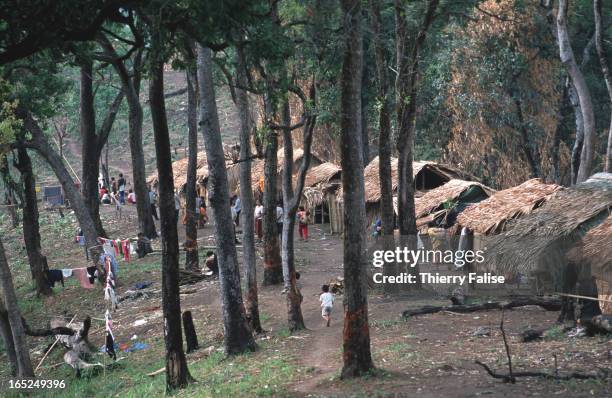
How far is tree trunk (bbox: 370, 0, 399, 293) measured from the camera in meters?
18.5

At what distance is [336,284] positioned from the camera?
20.2 metres

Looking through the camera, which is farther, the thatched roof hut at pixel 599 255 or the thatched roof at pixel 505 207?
the thatched roof at pixel 505 207

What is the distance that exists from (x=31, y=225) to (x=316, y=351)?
47.5 feet

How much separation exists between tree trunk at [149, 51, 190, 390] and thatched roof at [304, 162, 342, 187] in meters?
21.6

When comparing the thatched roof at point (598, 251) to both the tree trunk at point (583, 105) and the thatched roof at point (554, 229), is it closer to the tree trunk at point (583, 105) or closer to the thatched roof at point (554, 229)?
the thatched roof at point (554, 229)

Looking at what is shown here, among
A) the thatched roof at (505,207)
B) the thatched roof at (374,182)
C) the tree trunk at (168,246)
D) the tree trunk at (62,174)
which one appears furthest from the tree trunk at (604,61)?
the tree trunk at (62,174)

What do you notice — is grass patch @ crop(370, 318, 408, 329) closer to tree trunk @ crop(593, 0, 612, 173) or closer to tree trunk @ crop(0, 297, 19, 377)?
tree trunk @ crop(593, 0, 612, 173)

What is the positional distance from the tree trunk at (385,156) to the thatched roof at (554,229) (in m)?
4.32

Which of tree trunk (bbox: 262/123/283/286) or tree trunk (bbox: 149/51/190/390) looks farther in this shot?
tree trunk (bbox: 262/123/283/286)

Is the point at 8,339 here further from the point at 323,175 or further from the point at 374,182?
the point at 323,175

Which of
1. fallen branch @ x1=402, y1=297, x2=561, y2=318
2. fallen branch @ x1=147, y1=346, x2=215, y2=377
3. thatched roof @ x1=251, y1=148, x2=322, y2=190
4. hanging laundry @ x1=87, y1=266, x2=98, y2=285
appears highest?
thatched roof @ x1=251, y1=148, x2=322, y2=190

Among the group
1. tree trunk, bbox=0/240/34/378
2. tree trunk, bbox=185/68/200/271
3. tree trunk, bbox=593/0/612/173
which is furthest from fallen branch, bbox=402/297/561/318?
tree trunk, bbox=185/68/200/271

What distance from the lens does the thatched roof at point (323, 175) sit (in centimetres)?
3428

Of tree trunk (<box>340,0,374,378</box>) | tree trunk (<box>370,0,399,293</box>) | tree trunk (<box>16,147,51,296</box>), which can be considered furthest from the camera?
tree trunk (<box>16,147,51,296</box>)
